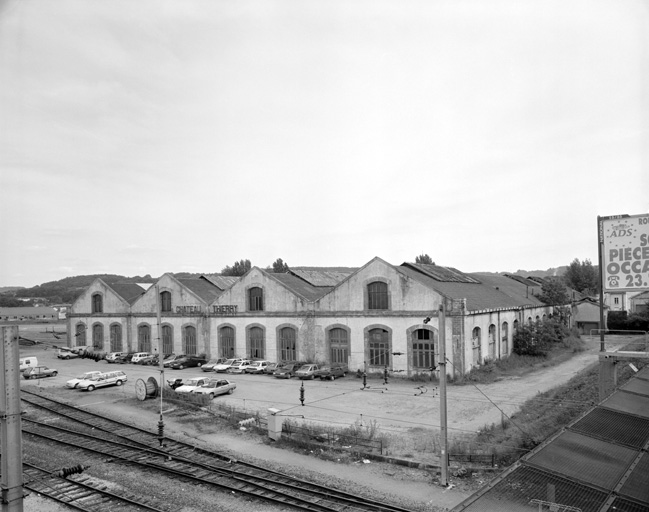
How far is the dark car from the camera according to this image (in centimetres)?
4617

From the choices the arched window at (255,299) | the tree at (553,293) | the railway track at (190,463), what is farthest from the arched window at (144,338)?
the tree at (553,293)

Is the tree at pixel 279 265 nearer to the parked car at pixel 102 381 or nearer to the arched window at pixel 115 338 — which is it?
the arched window at pixel 115 338

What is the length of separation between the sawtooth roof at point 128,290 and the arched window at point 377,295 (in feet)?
105

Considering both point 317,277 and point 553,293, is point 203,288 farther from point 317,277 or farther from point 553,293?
point 553,293

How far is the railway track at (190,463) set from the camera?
15.3 m

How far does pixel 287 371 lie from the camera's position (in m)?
Result: 39.4

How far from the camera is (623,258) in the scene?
683 inches

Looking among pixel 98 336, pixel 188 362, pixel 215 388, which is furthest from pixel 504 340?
pixel 98 336

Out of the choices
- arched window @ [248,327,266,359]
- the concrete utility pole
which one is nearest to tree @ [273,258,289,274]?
arched window @ [248,327,266,359]

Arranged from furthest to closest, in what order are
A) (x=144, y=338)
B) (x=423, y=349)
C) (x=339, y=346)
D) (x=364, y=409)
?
(x=144, y=338), (x=339, y=346), (x=423, y=349), (x=364, y=409)

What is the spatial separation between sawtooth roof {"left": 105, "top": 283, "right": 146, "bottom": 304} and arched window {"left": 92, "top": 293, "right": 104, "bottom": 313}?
2163 millimetres

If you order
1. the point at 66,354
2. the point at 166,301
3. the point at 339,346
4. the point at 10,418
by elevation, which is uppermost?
the point at 10,418

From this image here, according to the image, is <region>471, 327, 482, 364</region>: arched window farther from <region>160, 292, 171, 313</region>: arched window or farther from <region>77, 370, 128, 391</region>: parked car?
<region>160, 292, 171, 313</region>: arched window

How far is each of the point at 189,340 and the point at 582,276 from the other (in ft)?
317
